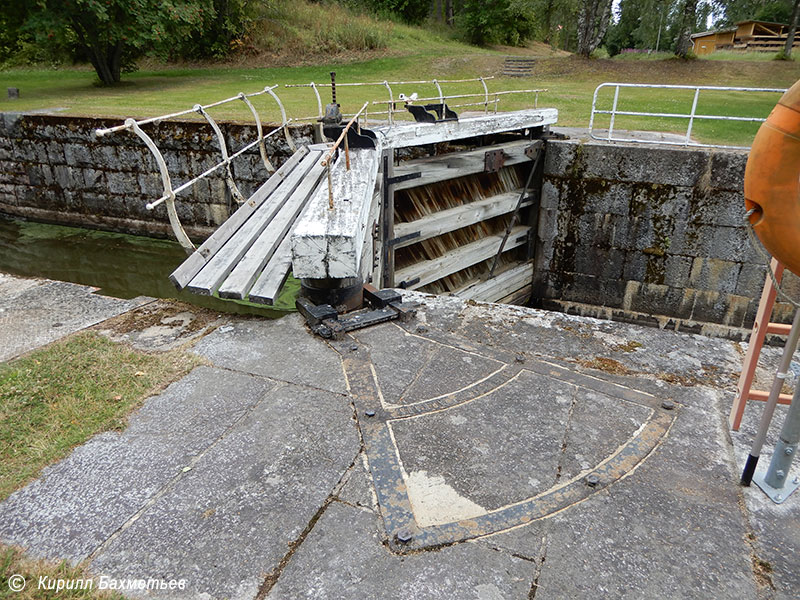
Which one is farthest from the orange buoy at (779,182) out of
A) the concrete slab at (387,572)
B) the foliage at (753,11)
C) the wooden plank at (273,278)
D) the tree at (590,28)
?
the foliage at (753,11)

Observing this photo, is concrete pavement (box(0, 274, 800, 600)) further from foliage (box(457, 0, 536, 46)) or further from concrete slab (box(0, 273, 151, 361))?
A: foliage (box(457, 0, 536, 46))

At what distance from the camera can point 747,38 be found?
35844 mm

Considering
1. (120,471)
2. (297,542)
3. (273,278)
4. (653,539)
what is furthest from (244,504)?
(273,278)

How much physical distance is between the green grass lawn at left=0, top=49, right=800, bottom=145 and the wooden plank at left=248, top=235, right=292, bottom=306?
6.93m

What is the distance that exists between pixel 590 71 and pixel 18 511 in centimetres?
2350

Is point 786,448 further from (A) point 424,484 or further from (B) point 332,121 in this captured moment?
(B) point 332,121

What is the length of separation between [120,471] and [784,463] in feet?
10.1

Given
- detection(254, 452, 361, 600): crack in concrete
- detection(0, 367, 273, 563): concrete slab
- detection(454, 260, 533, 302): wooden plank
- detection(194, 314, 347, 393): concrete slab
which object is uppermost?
detection(194, 314, 347, 393): concrete slab

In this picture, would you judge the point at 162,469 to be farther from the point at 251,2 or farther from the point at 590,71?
the point at 251,2

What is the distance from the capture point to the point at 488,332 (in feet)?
13.1

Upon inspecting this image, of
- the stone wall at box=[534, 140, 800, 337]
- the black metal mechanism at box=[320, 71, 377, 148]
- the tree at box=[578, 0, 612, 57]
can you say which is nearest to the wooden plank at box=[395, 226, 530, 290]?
the stone wall at box=[534, 140, 800, 337]

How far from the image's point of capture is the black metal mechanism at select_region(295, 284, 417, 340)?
3853mm

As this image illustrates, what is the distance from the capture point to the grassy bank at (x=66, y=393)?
2707 millimetres

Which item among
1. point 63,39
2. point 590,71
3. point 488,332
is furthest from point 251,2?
point 488,332
